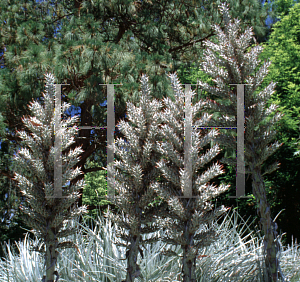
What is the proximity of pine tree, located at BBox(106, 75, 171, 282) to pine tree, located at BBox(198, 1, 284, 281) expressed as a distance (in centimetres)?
87

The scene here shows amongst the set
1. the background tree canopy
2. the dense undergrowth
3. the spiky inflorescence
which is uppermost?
the background tree canopy

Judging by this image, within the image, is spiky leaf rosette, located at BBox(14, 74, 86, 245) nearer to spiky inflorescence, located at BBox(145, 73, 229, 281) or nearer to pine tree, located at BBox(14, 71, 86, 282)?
pine tree, located at BBox(14, 71, 86, 282)

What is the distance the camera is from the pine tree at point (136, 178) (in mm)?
3178

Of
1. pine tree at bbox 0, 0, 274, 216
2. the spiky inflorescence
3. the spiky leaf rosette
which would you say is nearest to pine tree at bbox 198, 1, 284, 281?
the spiky inflorescence

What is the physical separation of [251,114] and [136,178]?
5.37 feet

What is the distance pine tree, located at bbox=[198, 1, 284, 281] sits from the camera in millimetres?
3652

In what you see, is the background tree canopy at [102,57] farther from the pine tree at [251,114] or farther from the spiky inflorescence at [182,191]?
the spiky inflorescence at [182,191]

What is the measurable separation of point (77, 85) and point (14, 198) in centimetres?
428

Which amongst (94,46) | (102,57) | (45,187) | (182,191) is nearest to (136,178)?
(182,191)

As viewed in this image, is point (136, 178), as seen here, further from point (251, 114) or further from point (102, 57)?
point (102, 57)

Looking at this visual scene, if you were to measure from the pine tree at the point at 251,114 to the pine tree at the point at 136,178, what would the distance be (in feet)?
2.84

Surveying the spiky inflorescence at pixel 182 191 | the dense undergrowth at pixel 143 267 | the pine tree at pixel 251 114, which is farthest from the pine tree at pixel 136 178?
the pine tree at pixel 251 114

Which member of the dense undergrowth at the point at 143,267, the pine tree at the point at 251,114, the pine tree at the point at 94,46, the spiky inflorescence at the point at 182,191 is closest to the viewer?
the spiky inflorescence at the point at 182,191

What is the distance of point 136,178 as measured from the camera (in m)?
3.16
